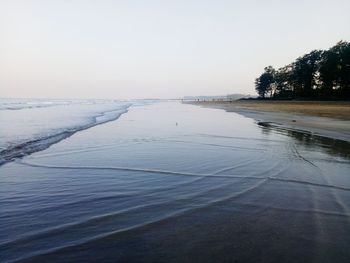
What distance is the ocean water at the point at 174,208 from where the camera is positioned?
356 centimetres

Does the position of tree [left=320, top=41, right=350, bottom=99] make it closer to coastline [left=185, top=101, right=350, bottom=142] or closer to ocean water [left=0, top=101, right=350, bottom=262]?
coastline [left=185, top=101, right=350, bottom=142]

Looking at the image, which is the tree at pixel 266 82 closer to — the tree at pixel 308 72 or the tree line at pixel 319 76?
the tree line at pixel 319 76

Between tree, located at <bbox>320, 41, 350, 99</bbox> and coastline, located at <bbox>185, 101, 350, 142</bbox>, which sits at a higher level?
tree, located at <bbox>320, 41, 350, 99</bbox>

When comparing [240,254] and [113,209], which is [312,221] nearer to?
[240,254]

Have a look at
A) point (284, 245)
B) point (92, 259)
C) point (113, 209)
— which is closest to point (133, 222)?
point (113, 209)

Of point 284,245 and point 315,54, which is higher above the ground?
point 315,54

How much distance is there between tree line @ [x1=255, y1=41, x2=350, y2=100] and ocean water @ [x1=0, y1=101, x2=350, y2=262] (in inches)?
2548

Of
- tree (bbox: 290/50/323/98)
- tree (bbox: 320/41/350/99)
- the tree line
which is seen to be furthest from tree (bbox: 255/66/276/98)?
tree (bbox: 320/41/350/99)

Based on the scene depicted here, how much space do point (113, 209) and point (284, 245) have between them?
2725 mm

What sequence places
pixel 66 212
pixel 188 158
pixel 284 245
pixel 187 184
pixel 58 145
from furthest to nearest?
pixel 58 145 < pixel 188 158 < pixel 187 184 < pixel 66 212 < pixel 284 245

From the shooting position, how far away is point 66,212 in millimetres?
4844

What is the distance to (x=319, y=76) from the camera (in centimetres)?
7594

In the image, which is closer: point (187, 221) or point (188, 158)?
point (187, 221)

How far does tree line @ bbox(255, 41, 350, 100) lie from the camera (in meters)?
67.7
